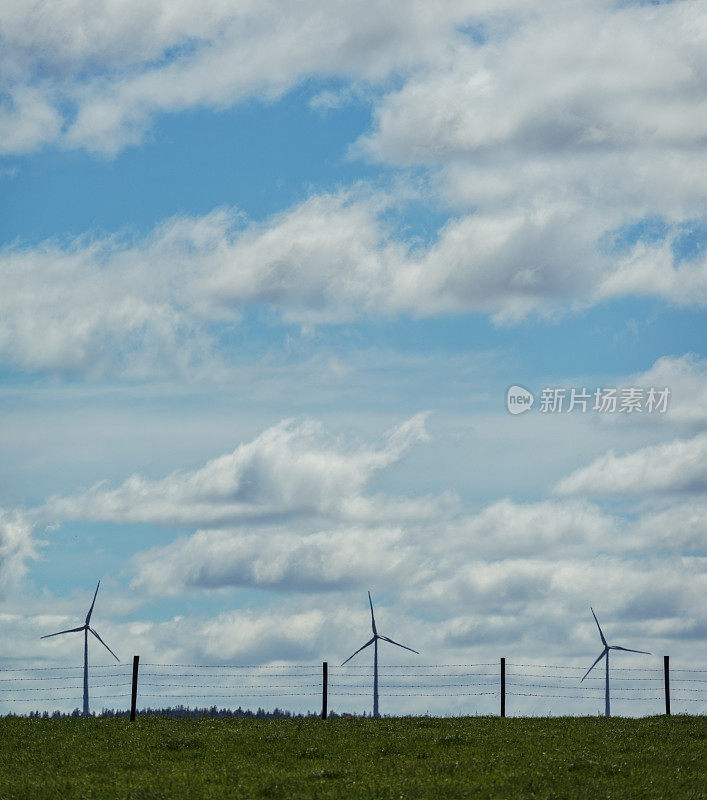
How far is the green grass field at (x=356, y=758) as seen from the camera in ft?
105

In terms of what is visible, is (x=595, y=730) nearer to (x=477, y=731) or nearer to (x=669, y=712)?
(x=477, y=731)

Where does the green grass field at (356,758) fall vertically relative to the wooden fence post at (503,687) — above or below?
below

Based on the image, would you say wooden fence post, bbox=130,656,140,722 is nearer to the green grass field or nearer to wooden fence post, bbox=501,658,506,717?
the green grass field

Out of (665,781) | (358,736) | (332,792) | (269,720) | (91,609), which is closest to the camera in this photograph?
(332,792)

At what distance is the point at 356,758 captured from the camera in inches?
1478

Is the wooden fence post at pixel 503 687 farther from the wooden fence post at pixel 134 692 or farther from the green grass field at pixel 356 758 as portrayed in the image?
the wooden fence post at pixel 134 692

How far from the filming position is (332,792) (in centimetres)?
3094

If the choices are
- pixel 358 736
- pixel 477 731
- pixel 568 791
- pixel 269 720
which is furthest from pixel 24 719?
pixel 568 791

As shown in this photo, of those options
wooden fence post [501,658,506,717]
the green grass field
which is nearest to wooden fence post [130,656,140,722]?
the green grass field

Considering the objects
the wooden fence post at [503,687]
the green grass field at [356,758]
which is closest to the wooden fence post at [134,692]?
the green grass field at [356,758]

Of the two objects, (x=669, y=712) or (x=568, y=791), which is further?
(x=669, y=712)

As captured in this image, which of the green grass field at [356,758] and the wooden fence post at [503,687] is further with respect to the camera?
the wooden fence post at [503,687]

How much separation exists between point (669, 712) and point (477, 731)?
13.1 meters

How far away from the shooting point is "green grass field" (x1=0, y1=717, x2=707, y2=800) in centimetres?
3212
